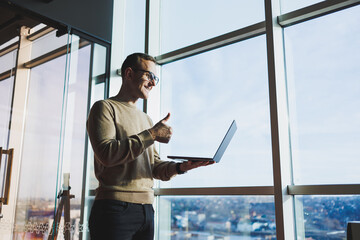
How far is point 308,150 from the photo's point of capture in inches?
90.0

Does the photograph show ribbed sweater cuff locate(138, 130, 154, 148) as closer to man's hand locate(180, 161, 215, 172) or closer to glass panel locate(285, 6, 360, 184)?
man's hand locate(180, 161, 215, 172)

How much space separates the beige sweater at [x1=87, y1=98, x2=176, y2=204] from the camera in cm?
148

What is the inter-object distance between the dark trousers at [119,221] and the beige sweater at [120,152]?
33mm

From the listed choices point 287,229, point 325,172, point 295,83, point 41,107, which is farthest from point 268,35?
point 41,107

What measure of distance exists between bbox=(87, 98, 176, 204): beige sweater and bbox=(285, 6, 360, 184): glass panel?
3.75 feet

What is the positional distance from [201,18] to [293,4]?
2.84 feet

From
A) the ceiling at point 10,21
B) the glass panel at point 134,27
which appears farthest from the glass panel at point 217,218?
the ceiling at point 10,21

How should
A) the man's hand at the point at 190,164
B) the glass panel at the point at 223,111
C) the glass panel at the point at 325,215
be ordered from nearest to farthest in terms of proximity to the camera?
1. the man's hand at the point at 190,164
2. the glass panel at the point at 325,215
3. the glass panel at the point at 223,111

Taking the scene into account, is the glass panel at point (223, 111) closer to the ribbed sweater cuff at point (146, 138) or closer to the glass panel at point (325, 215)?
the glass panel at point (325, 215)

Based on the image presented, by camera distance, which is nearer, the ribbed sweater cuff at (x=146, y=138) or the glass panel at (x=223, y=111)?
the ribbed sweater cuff at (x=146, y=138)

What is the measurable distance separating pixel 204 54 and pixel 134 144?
5.66 feet

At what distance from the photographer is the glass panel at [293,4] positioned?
8.02 ft

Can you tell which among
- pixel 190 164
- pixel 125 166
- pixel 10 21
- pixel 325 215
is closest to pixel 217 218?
pixel 325 215

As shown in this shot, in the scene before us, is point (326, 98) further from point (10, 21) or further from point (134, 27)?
point (10, 21)
